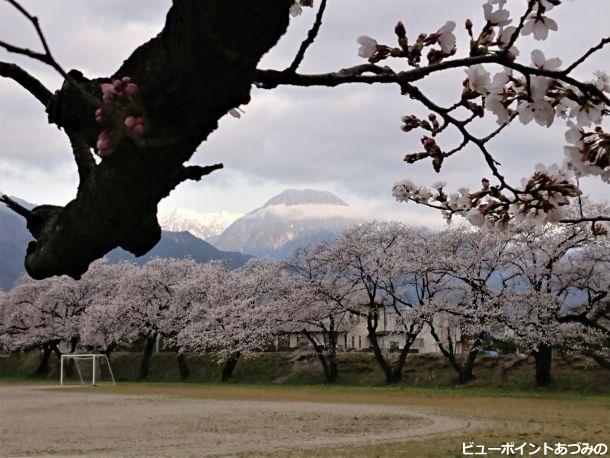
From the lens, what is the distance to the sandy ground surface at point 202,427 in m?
12.4

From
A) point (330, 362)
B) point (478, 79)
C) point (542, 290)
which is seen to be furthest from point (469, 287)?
point (478, 79)

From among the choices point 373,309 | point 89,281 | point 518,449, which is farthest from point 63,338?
point 518,449

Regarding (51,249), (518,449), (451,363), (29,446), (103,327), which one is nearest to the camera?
(51,249)

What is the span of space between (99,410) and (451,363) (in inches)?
764

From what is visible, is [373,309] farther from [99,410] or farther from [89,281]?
[89,281]

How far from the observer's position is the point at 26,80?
2123 millimetres

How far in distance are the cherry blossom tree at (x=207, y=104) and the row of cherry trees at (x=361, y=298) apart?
22090mm

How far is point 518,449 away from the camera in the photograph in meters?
11.3

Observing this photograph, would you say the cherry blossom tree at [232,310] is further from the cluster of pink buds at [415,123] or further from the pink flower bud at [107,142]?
the pink flower bud at [107,142]

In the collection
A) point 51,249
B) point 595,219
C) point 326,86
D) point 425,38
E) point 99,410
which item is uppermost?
point 425,38

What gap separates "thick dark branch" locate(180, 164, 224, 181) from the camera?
1810 millimetres

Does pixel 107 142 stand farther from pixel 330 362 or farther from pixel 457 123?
pixel 330 362

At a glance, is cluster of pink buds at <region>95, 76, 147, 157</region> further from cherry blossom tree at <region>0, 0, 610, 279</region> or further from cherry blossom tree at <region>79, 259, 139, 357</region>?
cherry blossom tree at <region>79, 259, 139, 357</region>

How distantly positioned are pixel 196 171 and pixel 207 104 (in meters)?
0.47
